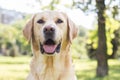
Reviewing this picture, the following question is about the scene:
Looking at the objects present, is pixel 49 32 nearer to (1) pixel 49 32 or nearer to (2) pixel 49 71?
(1) pixel 49 32

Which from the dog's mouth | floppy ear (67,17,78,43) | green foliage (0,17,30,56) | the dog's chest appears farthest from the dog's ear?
green foliage (0,17,30,56)

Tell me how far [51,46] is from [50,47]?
0.8 inches

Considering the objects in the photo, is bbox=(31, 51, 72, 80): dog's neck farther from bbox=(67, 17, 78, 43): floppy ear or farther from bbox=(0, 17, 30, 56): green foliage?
bbox=(0, 17, 30, 56): green foliage

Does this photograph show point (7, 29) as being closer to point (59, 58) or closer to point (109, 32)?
point (109, 32)

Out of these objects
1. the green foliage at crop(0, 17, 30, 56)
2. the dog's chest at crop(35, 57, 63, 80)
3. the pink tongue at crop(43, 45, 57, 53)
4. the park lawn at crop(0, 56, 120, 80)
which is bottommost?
the green foliage at crop(0, 17, 30, 56)

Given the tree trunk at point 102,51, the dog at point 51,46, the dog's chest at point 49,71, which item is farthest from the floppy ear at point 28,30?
the tree trunk at point 102,51

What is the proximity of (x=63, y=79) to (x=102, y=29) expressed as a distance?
1209 centimetres

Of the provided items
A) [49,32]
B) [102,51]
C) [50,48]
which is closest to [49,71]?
[50,48]

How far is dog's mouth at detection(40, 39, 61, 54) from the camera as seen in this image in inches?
258

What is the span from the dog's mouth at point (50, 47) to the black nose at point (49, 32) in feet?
0.29

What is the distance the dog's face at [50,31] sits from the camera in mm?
6473

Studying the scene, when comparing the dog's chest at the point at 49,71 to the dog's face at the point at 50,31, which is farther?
the dog's chest at the point at 49,71

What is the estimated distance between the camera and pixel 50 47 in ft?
21.5

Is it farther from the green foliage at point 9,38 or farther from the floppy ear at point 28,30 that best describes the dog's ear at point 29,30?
the green foliage at point 9,38
